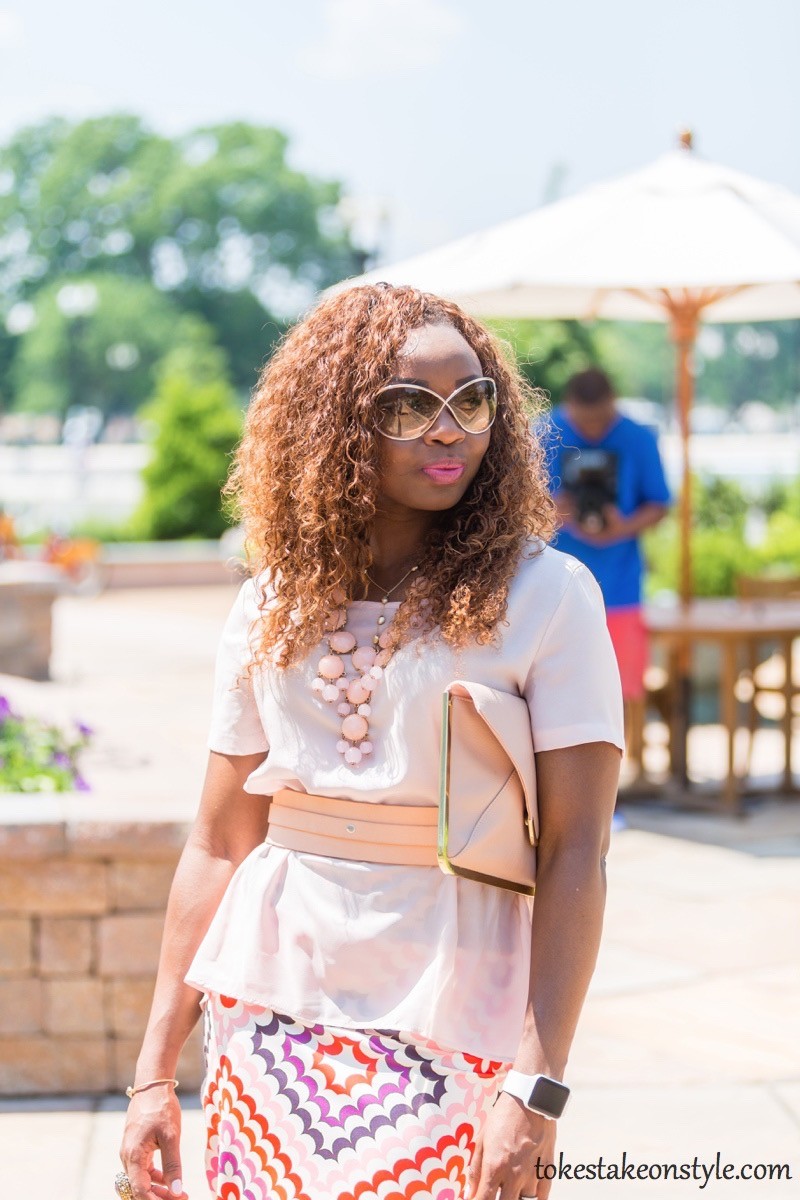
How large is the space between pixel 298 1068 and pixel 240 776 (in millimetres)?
393

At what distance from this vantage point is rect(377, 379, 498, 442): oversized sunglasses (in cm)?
180

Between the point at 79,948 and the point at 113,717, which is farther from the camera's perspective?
the point at 113,717

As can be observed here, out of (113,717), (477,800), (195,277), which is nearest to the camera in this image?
(477,800)

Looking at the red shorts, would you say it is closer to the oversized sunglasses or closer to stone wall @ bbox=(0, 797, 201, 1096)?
stone wall @ bbox=(0, 797, 201, 1096)

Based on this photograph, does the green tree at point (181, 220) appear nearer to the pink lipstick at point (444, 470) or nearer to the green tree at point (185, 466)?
the green tree at point (185, 466)

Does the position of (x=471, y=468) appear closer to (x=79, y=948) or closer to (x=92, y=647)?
(x=79, y=948)

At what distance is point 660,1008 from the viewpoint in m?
4.43

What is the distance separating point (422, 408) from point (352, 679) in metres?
0.34

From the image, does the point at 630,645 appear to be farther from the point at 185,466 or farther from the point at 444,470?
the point at 185,466

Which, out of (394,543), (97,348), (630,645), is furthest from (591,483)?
(97,348)

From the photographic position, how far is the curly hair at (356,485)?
1.79 m

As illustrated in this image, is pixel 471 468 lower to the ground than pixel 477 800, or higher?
higher

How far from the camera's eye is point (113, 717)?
6.34 metres

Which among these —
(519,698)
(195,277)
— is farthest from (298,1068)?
(195,277)
